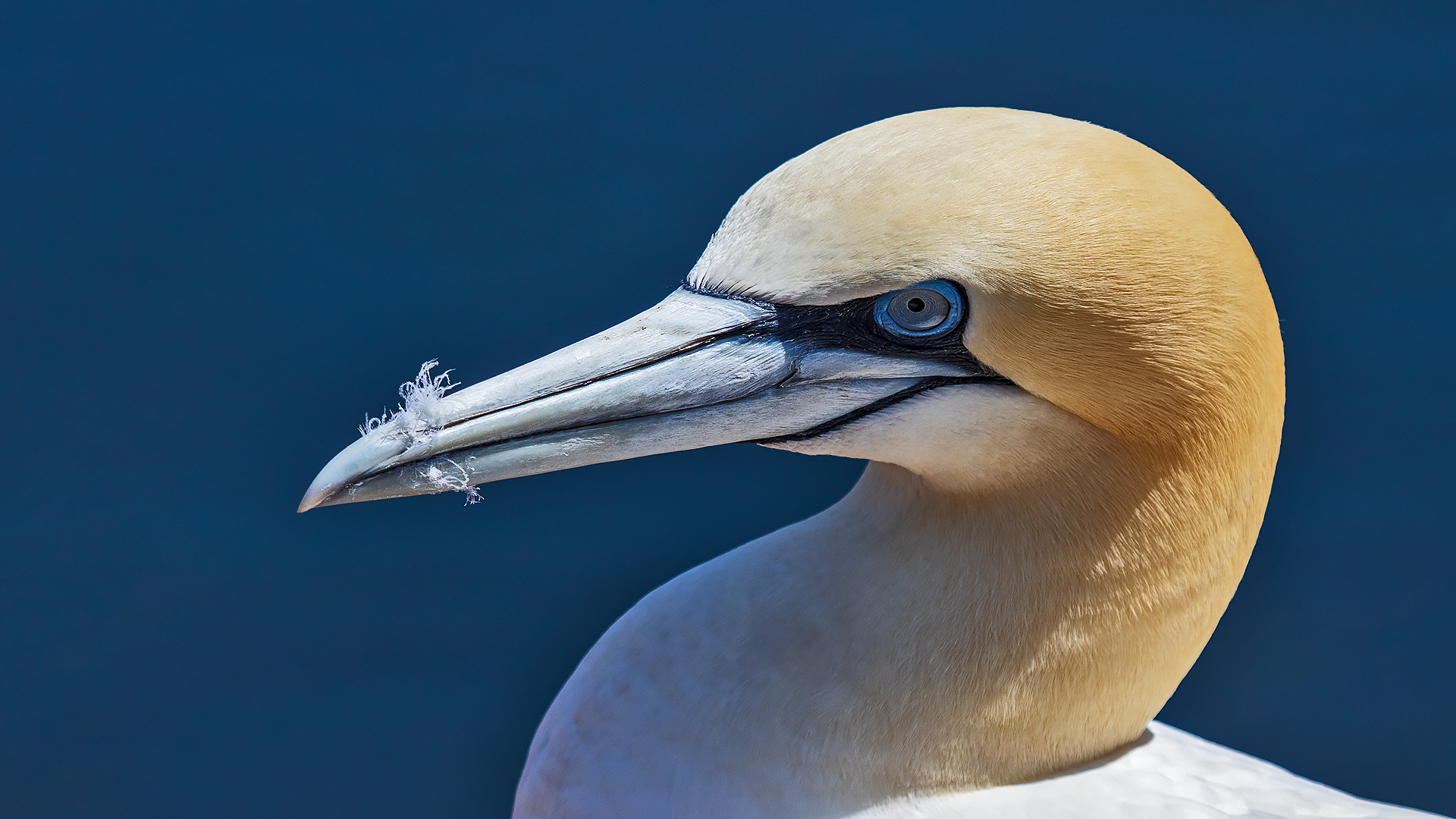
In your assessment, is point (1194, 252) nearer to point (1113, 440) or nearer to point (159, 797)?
point (1113, 440)

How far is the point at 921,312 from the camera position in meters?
1.69

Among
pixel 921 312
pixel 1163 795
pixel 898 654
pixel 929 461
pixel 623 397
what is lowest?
pixel 1163 795

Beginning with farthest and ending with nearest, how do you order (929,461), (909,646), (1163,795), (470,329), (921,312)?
(470,329) < (1163,795) < (909,646) < (929,461) < (921,312)

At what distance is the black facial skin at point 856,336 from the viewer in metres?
1.71

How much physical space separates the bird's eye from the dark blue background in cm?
227

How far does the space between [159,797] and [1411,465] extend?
3.51 m

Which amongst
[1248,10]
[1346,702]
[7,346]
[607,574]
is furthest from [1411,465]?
[7,346]

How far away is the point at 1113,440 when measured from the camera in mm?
1760

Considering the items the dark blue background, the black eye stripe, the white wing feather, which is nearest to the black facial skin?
the black eye stripe

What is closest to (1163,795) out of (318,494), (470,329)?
(318,494)

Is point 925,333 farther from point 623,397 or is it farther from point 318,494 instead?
point 318,494

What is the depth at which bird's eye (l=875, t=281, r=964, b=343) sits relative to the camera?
1.66 m

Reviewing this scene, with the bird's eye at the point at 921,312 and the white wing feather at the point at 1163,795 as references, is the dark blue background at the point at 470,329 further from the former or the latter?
the bird's eye at the point at 921,312

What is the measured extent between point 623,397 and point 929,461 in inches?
16.0
